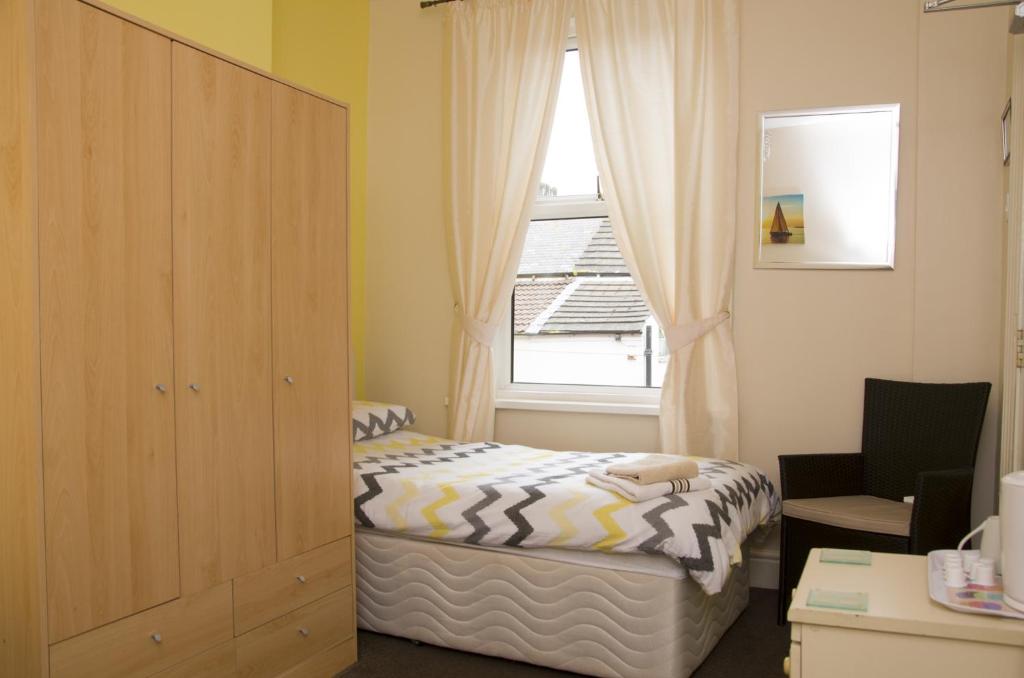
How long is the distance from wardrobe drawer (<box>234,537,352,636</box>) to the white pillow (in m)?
0.88

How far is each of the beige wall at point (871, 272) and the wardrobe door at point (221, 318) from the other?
1976 mm

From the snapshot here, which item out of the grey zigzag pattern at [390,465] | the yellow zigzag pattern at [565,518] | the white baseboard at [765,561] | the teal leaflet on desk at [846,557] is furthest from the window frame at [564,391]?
the teal leaflet on desk at [846,557]

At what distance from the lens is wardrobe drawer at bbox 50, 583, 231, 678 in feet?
6.66

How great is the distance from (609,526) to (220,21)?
230 cm

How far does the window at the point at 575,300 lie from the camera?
4.24 metres

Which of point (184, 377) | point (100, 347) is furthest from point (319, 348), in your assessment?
point (100, 347)

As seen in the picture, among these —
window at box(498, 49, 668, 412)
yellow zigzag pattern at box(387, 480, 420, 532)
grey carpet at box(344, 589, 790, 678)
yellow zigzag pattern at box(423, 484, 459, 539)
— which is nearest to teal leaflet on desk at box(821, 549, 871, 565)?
grey carpet at box(344, 589, 790, 678)

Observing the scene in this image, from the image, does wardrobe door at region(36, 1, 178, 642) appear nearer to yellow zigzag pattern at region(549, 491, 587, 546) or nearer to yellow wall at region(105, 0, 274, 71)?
yellow wall at region(105, 0, 274, 71)

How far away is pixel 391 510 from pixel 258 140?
4.36 feet

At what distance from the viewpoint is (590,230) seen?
433cm

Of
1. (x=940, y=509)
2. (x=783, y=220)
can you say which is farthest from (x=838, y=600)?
(x=783, y=220)

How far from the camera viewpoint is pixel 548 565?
287 centimetres

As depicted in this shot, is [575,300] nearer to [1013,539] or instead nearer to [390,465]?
[390,465]

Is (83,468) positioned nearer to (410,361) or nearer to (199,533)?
(199,533)
